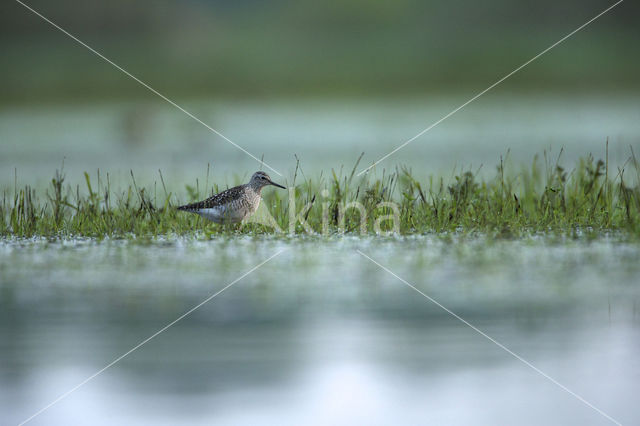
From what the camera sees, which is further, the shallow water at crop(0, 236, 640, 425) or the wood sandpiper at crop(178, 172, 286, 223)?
the wood sandpiper at crop(178, 172, 286, 223)

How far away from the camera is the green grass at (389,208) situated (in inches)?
420

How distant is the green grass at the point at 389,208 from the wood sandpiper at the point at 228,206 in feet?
0.62

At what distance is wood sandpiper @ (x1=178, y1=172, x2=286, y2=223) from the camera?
10.7 metres

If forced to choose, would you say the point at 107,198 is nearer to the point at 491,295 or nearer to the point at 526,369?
the point at 491,295

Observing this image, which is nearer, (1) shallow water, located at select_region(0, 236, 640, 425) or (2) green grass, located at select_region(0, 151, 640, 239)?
(1) shallow water, located at select_region(0, 236, 640, 425)

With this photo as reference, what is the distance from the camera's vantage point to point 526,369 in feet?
18.7

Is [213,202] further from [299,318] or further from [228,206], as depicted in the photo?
[299,318]

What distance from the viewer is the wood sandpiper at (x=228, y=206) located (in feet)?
35.1

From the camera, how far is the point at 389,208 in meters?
11.0

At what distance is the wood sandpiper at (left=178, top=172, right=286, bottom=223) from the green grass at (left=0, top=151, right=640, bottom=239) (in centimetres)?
19

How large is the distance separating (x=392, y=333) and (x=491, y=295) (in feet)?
4.56

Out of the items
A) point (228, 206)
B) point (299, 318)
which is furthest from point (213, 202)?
point (299, 318)

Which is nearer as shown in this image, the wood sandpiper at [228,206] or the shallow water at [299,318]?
the shallow water at [299,318]

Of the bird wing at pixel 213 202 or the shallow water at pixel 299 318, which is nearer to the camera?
the shallow water at pixel 299 318
